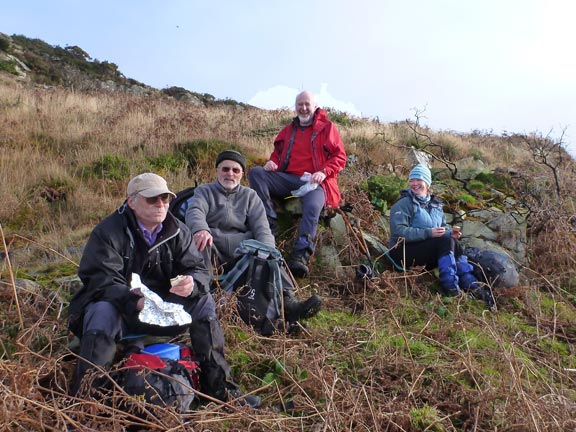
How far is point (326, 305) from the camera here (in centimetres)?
470

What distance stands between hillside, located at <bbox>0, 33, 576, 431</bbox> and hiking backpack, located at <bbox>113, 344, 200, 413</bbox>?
0.32 feet

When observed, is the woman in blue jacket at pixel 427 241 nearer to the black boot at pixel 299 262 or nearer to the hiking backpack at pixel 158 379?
the black boot at pixel 299 262

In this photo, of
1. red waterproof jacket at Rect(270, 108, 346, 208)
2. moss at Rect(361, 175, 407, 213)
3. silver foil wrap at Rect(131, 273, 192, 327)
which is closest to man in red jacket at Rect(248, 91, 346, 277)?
red waterproof jacket at Rect(270, 108, 346, 208)

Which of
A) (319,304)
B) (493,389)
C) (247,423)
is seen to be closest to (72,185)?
(319,304)

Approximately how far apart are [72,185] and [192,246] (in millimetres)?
4011

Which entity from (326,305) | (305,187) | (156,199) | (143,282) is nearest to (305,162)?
(305,187)

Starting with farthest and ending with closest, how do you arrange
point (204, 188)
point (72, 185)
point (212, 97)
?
point (212, 97)
point (72, 185)
point (204, 188)

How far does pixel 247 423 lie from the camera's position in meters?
2.76

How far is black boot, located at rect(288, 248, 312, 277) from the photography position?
5055 millimetres

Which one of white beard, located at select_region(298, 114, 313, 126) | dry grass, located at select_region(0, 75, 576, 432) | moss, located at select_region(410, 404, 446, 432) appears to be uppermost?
white beard, located at select_region(298, 114, 313, 126)

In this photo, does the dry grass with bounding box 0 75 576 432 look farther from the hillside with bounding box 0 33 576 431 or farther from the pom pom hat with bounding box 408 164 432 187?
Result: the pom pom hat with bounding box 408 164 432 187

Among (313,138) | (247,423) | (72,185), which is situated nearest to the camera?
(247,423)

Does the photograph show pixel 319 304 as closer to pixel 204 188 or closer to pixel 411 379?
pixel 411 379

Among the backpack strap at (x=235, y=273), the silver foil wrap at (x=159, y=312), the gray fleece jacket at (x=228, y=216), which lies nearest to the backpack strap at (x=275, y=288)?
the backpack strap at (x=235, y=273)
